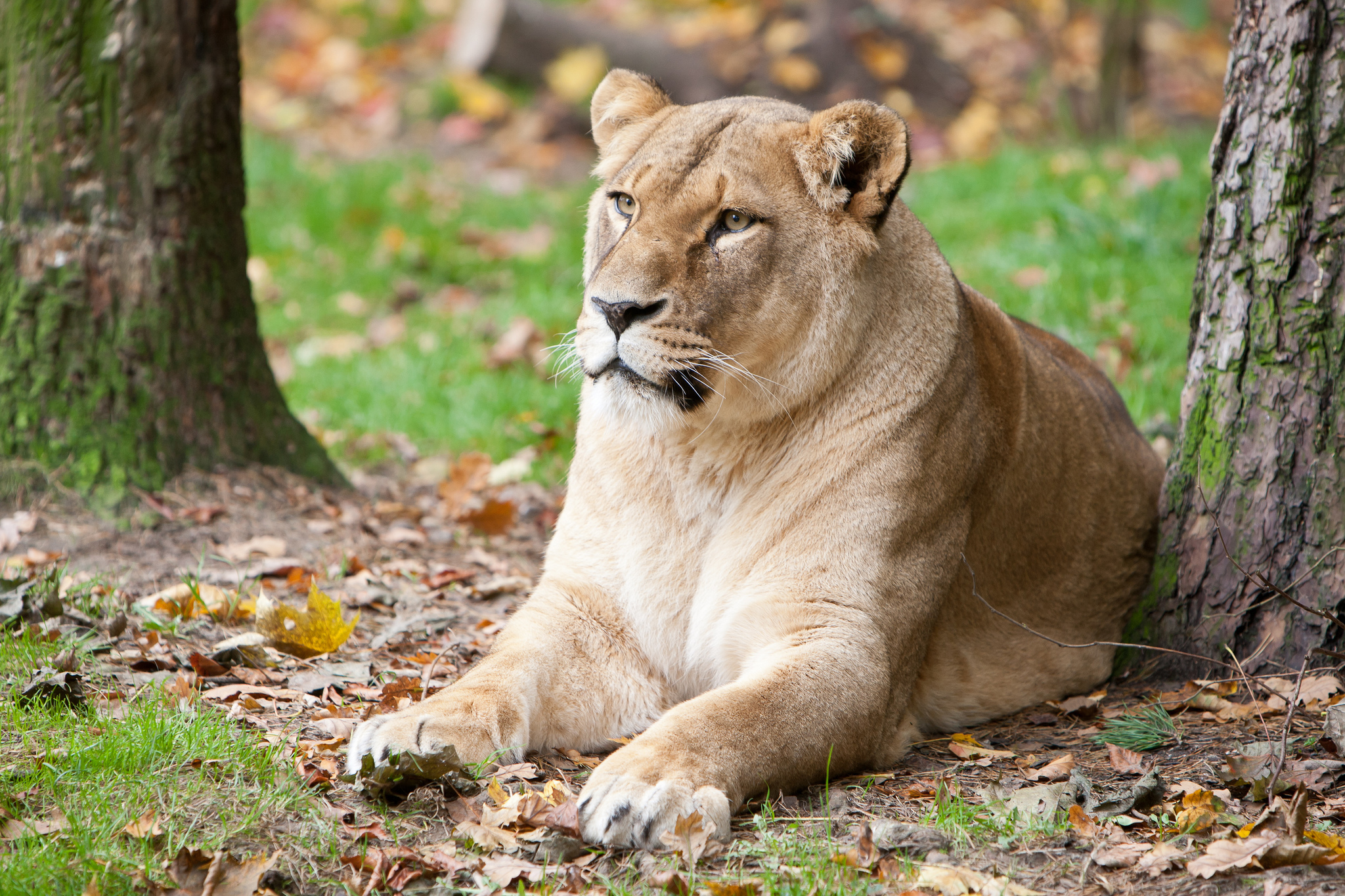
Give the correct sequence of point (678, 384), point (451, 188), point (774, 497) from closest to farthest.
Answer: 1. point (678, 384)
2. point (774, 497)
3. point (451, 188)

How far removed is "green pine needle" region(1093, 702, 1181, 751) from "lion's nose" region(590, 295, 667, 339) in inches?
69.9

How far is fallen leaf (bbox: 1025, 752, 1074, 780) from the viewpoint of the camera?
3301mm

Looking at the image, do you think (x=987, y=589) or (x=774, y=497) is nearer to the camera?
(x=774, y=497)

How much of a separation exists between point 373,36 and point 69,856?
13122 mm

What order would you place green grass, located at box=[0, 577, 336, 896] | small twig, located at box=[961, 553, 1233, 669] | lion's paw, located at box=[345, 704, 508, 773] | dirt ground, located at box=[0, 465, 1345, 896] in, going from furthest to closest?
small twig, located at box=[961, 553, 1233, 669], lion's paw, located at box=[345, 704, 508, 773], dirt ground, located at box=[0, 465, 1345, 896], green grass, located at box=[0, 577, 336, 896]

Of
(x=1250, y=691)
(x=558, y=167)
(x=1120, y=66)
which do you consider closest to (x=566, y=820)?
(x=1250, y=691)

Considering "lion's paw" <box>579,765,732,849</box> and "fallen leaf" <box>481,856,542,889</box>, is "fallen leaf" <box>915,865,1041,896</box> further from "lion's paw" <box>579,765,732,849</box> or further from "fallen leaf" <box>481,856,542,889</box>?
"fallen leaf" <box>481,856,542,889</box>

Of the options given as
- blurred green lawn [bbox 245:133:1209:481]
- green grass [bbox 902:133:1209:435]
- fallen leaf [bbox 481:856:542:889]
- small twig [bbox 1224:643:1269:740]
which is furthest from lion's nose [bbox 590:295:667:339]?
green grass [bbox 902:133:1209:435]

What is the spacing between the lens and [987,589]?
13.0 ft

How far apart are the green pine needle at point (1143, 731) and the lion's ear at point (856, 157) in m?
1.61

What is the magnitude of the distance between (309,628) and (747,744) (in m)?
1.53

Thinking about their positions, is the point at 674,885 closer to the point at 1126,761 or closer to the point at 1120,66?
the point at 1126,761

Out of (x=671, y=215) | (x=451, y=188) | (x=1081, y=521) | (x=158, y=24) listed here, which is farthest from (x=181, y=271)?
(x=451, y=188)

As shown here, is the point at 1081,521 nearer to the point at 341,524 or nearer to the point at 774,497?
the point at 774,497
